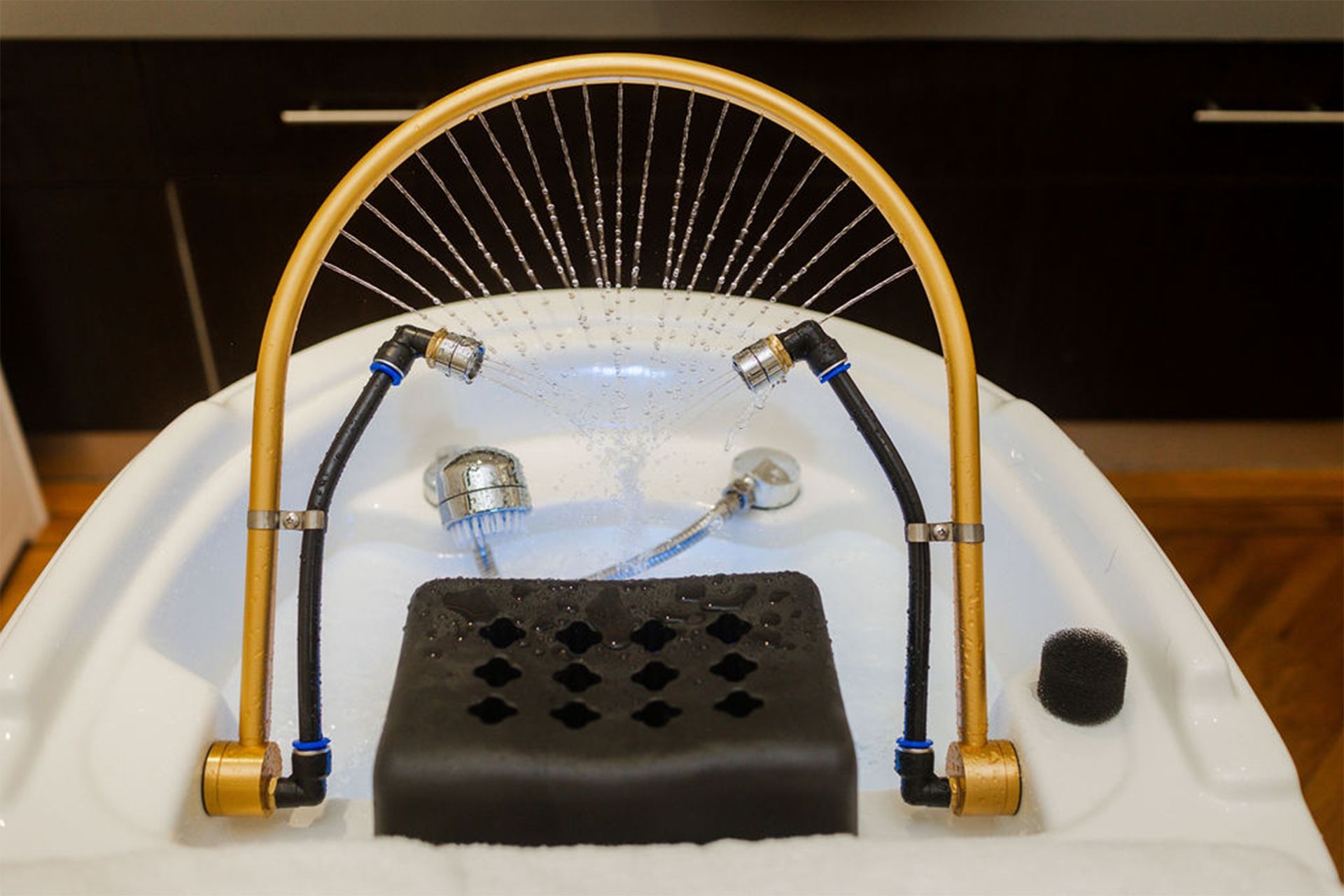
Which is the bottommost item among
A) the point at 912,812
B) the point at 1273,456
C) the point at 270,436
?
the point at 912,812

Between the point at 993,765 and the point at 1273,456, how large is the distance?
52.5 inches

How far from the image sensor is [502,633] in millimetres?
767

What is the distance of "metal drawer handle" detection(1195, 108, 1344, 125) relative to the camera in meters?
1.53

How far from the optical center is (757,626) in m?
0.77

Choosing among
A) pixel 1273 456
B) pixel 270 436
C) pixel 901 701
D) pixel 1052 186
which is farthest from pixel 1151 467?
pixel 270 436

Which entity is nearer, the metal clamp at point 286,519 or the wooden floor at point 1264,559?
the metal clamp at point 286,519

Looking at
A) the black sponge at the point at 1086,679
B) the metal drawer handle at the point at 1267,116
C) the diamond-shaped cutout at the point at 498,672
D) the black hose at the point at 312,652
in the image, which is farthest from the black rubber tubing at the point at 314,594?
the metal drawer handle at the point at 1267,116

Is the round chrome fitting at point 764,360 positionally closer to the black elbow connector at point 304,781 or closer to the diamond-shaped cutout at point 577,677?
the diamond-shaped cutout at point 577,677

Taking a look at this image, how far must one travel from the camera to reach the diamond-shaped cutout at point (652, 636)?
762 mm

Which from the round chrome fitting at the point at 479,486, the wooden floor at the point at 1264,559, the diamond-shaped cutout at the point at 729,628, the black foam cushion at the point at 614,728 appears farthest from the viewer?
the wooden floor at the point at 1264,559

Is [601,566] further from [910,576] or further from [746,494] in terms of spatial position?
[910,576]

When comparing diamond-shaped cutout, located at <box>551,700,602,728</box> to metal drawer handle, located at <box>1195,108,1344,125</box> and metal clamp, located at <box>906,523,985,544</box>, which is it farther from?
metal drawer handle, located at <box>1195,108,1344,125</box>

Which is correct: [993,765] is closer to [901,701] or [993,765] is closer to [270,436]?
[901,701]

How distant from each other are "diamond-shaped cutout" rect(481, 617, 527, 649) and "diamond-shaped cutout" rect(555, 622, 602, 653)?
2 cm
